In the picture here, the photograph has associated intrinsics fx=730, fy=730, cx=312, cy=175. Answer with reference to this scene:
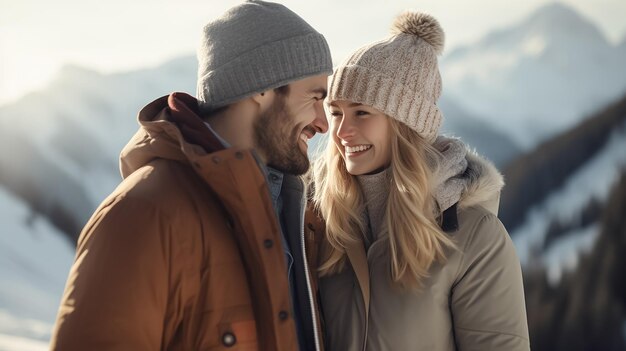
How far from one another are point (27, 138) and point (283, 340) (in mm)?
3856

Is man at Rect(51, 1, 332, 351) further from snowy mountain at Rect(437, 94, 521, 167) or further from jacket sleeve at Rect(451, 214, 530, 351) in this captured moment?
snowy mountain at Rect(437, 94, 521, 167)

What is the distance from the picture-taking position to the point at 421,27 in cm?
186

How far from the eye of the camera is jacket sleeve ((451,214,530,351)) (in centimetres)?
169

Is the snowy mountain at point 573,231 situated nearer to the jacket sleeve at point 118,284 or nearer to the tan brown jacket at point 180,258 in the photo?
the tan brown jacket at point 180,258

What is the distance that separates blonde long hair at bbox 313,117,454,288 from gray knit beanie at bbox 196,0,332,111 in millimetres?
398

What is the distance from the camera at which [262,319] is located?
1325 millimetres

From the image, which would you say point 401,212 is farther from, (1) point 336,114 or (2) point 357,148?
(1) point 336,114

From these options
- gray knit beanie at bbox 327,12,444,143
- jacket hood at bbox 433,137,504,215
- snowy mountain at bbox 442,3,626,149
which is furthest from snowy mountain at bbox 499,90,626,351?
gray knit beanie at bbox 327,12,444,143

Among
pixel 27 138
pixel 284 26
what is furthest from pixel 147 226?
pixel 27 138

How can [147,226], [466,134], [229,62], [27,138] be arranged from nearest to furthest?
[147,226]
[229,62]
[27,138]
[466,134]

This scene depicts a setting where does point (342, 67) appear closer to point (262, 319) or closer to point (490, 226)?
point (490, 226)

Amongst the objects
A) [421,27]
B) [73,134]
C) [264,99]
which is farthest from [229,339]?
[73,134]

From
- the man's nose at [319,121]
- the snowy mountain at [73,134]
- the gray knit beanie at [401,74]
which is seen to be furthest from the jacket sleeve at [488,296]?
the snowy mountain at [73,134]

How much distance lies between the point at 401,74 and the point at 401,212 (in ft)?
1.13
